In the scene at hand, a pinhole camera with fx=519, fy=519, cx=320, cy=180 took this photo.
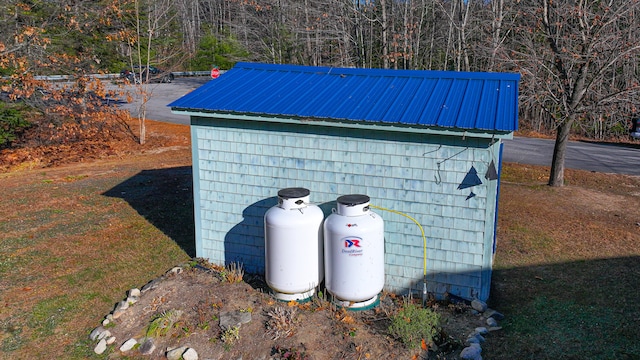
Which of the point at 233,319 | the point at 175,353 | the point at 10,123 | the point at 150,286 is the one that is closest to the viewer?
the point at 175,353

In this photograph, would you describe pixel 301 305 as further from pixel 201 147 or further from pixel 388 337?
pixel 201 147

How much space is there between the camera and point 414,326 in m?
6.14

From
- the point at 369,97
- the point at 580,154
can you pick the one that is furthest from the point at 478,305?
the point at 580,154

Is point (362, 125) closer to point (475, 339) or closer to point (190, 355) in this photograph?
point (475, 339)

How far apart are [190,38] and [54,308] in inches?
1724

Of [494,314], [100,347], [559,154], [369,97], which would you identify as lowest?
[100,347]

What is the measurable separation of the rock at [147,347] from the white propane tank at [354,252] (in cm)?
237

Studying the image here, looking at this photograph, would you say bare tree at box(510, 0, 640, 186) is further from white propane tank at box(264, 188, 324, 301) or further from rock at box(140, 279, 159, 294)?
rock at box(140, 279, 159, 294)

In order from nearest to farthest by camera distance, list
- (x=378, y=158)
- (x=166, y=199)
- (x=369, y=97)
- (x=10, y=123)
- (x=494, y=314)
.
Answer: (x=494, y=314) < (x=378, y=158) < (x=369, y=97) < (x=166, y=199) < (x=10, y=123)

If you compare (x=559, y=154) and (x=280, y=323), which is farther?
(x=559, y=154)

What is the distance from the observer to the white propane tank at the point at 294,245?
274 inches

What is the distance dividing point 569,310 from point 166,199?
29.2ft

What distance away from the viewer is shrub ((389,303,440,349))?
609cm

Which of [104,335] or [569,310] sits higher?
[569,310]
